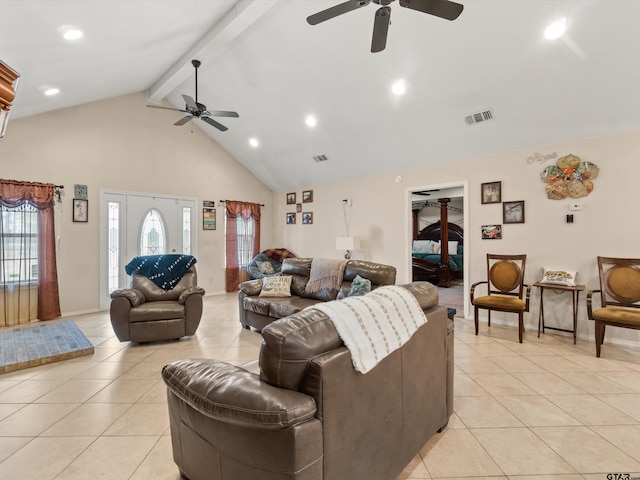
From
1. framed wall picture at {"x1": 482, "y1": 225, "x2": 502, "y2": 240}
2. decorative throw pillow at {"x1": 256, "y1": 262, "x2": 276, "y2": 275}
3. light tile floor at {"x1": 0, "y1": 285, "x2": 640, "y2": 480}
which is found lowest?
light tile floor at {"x1": 0, "y1": 285, "x2": 640, "y2": 480}

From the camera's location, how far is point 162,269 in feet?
14.1

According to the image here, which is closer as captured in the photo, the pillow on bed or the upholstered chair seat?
the upholstered chair seat

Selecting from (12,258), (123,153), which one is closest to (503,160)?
(123,153)

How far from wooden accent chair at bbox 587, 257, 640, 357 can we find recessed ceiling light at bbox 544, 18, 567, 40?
2.40 metres

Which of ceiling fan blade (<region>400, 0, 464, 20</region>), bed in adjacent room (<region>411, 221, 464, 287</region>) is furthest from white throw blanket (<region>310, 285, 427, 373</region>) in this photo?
bed in adjacent room (<region>411, 221, 464, 287</region>)

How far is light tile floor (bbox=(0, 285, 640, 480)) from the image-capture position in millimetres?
1789

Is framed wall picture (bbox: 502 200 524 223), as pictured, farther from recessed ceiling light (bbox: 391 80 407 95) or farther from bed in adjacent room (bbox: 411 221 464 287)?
bed in adjacent room (bbox: 411 221 464 287)

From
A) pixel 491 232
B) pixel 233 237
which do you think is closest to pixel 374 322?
pixel 491 232

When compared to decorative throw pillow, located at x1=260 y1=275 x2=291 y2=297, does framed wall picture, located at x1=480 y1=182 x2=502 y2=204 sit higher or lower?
higher

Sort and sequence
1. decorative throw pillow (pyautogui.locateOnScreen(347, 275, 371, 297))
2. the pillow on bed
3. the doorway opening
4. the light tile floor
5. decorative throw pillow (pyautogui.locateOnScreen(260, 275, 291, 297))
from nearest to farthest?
1. the light tile floor
2. decorative throw pillow (pyautogui.locateOnScreen(347, 275, 371, 297))
3. decorative throw pillow (pyautogui.locateOnScreen(260, 275, 291, 297))
4. the doorway opening
5. the pillow on bed

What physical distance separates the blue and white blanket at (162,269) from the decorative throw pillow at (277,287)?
1.09 metres

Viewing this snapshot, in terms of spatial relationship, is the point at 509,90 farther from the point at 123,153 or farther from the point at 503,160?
the point at 123,153

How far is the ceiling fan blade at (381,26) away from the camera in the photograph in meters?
2.31

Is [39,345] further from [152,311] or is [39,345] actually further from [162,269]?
[162,269]
